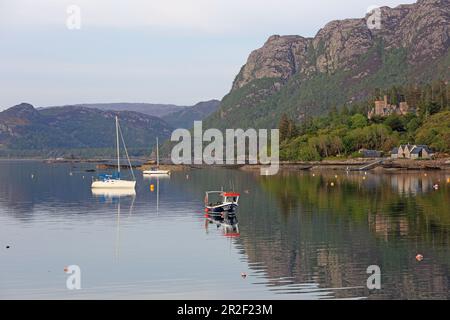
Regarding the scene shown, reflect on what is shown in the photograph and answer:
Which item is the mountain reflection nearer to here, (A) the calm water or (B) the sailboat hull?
(A) the calm water

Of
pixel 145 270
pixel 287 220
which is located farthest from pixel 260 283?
pixel 287 220

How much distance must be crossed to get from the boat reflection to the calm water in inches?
30.7

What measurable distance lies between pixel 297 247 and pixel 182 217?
3409 cm

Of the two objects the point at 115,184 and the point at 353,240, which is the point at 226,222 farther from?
the point at 115,184

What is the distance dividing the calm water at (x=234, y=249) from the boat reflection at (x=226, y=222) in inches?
30.7

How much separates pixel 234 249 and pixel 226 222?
2302 cm

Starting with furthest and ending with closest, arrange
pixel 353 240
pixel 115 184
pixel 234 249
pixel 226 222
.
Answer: pixel 115 184 → pixel 226 222 → pixel 353 240 → pixel 234 249

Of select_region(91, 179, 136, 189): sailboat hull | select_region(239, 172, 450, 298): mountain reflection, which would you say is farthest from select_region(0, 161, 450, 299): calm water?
select_region(91, 179, 136, 189): sailboat hull

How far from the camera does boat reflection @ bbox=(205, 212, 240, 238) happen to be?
82600 millimetres

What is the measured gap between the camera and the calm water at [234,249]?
172ft

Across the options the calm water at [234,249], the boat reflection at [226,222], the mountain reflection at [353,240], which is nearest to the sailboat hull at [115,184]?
the calm water at [234,249]

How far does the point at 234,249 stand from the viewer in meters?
70.0

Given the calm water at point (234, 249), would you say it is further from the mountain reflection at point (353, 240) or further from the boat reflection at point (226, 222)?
the boat reflection at point (226, 222)

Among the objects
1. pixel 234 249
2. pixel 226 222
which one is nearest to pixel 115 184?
pixel 226 222
